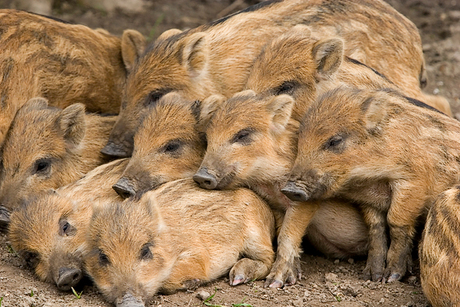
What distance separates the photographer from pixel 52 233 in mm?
4684

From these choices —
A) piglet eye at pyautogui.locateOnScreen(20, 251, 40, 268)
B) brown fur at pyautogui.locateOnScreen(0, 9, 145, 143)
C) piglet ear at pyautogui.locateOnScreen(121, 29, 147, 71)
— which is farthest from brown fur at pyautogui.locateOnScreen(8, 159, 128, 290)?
piglet ear at pyautogui.locateOnScreen(121, 29, 147, 71)

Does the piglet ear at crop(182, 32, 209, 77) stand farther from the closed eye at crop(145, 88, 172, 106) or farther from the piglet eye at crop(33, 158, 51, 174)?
the piglet eye at crop(33, 158, 51, 174)

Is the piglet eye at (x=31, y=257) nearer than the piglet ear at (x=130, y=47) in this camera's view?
Yes

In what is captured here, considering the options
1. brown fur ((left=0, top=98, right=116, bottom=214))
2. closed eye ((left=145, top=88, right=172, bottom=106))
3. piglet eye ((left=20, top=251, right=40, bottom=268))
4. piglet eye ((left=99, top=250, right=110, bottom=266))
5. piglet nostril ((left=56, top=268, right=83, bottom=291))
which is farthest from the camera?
closed eye ((left=145, top=88, right=172, bottom=106))

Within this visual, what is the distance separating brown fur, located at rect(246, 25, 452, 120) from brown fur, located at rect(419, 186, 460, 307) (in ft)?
4.57

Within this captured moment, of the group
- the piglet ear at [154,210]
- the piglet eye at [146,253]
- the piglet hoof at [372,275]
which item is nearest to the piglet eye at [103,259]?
the piglet eye at [146,253]

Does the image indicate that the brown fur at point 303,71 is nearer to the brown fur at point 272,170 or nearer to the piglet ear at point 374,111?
the brown fur at point 272,170

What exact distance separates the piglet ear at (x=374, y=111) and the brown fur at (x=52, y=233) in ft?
6.18

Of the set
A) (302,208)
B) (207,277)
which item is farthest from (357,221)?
(207,277)

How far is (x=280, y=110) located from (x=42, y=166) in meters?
1.82

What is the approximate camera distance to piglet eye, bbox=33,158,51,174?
5.48 metres

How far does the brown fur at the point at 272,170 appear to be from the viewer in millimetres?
5035

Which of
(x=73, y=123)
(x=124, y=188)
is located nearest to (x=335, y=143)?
(x=124, y=188)

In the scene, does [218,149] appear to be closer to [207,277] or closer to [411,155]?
[207,277]
